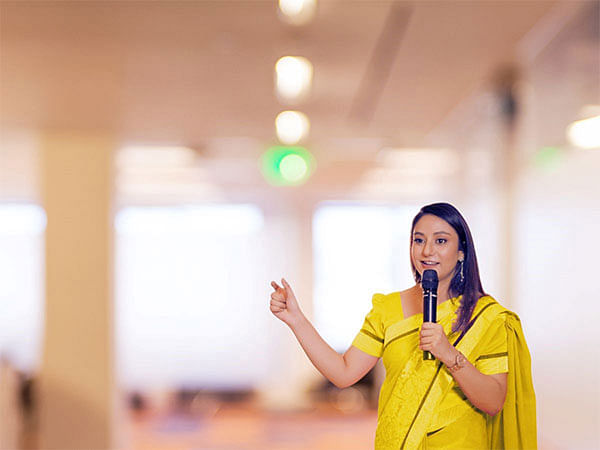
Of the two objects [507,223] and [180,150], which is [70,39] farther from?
[180,150]

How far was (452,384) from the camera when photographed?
4.50 ft

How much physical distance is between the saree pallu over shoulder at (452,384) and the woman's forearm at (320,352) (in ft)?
0.48

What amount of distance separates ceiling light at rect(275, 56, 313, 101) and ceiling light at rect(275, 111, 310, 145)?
0.61 meters

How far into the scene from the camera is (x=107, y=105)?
4578 mm

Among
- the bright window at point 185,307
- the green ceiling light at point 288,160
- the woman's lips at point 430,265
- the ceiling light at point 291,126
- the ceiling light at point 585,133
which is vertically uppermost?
the ceiling light at point 291,126

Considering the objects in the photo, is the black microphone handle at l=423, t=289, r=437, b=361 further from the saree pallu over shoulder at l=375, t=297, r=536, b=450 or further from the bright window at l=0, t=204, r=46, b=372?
the bright window at l=0, t=204, r=46, b=372

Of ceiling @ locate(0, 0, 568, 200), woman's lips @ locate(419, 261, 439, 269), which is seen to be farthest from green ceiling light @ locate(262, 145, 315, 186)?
woman's lips @ locate(419, 261, 439, 269)

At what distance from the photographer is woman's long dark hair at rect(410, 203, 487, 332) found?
140 cm

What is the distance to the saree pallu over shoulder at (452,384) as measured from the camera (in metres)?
1.38

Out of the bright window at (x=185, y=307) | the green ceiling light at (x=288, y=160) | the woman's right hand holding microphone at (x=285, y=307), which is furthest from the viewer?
the bright window at (x=185, y=307)

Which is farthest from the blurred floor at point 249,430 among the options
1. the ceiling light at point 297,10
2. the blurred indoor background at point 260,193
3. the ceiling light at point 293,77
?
the ceiling light at point 297,10

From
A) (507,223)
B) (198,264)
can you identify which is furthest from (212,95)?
(198,264)

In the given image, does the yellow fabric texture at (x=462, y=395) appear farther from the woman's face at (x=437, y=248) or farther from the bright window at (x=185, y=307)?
the bright window at (x=185, y=307)

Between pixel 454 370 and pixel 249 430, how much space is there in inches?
280
